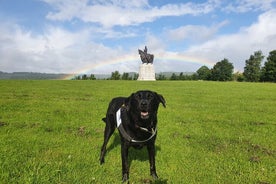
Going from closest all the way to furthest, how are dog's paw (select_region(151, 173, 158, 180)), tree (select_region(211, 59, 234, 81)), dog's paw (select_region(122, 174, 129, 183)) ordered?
dog's paw (select_region(122, 174, 129, 183)) < dog's paw (select_region(151, 173, 158, 180)) < tree (select_region(211, 59, 234, 81))

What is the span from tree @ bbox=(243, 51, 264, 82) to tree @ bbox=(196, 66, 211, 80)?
68.5ft

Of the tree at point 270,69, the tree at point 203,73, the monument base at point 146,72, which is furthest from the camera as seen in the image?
the tree at point 203,73

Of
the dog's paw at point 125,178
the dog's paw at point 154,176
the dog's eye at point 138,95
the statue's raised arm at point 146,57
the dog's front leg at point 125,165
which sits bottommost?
the dog's paw at point 154,176

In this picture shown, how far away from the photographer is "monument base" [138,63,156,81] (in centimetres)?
9812

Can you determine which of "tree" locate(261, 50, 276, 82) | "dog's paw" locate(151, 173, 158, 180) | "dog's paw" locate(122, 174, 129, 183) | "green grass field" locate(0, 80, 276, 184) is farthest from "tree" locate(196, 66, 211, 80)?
"dog's paw" locate(122, 174, 129, 183)

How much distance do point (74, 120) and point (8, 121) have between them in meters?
3.05

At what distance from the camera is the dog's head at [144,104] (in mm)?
6189

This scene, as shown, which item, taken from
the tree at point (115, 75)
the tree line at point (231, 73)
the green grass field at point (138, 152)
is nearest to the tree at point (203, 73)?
the tree line at point (231, 73)

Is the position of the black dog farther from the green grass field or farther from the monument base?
the monument base

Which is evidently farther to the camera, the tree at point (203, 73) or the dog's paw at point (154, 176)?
the tree at point (203, 73)

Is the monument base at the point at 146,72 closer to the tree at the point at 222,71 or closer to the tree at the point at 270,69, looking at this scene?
the tree at the point at 270,69

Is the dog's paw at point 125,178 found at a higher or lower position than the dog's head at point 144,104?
lower

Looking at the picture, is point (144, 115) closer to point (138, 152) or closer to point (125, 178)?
point (125, 178)

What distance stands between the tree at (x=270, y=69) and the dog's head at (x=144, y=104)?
120617 millimetres
